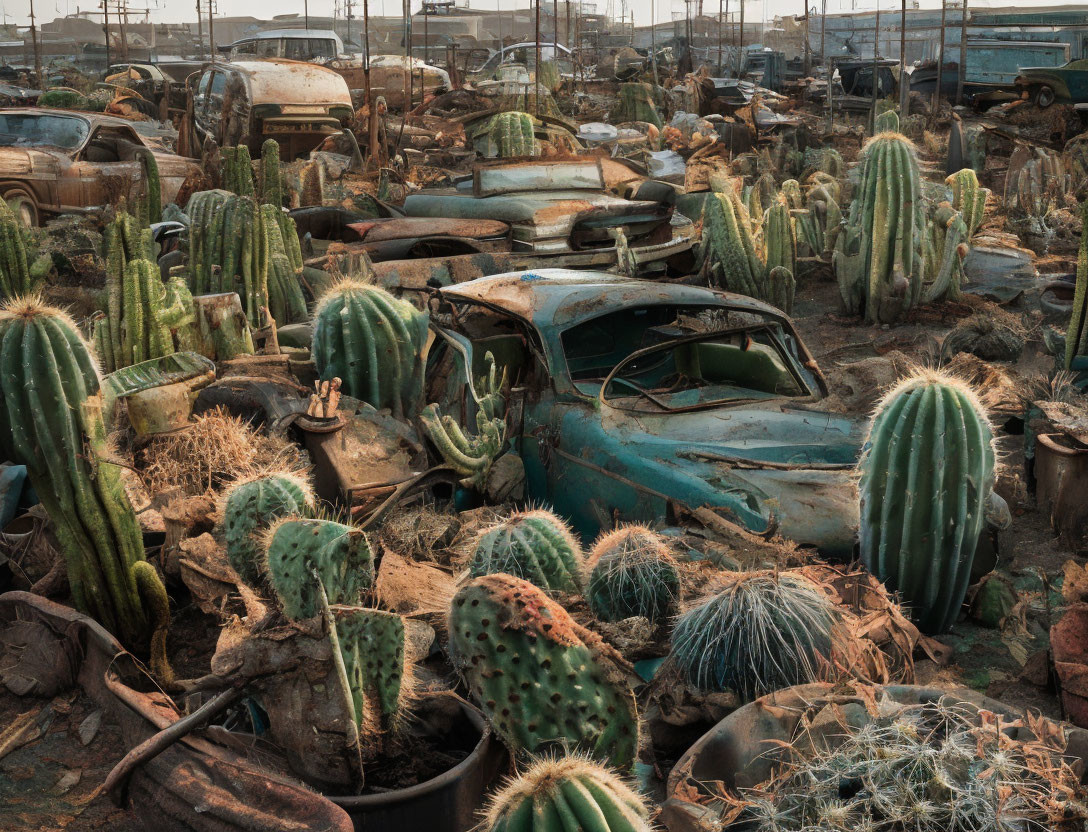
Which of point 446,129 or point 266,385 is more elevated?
point 446,129

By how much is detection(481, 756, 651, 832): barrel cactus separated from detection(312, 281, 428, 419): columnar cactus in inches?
184

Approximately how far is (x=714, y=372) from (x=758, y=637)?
3018mm

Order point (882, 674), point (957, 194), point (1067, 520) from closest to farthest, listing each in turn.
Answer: point (882, 674) → point (1067, 520) → point (957, 194)

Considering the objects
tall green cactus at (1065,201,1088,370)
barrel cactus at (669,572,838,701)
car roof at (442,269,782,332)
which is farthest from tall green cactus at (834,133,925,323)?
barrel cactus at (669,572,838,701)

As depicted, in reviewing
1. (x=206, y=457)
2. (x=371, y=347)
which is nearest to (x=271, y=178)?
(x=371, y=347)

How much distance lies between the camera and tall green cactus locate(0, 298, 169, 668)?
4.43 meters

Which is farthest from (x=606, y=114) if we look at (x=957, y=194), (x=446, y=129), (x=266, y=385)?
(x=266, y=385)

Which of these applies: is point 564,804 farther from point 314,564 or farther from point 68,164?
point 68,164

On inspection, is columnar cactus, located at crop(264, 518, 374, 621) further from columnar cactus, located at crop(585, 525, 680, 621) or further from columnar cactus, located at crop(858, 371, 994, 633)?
columnar cactus, located at crop(858, 371, 994, 633)

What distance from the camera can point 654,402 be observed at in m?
5.86

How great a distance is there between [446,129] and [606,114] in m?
5.98

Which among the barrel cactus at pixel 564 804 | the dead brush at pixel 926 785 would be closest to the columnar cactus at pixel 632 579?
the dead brush at pixel 926 785

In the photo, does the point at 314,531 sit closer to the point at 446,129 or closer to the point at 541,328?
the point at 541,328

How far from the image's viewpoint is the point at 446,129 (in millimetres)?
25828
